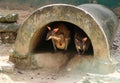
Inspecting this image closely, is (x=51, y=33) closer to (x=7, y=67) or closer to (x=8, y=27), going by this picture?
(x=7, y=67)

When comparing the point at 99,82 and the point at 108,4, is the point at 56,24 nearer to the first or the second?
the point at 99,82

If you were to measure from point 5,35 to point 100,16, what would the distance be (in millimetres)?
2509

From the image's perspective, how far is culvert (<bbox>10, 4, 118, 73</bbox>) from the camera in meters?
5.41

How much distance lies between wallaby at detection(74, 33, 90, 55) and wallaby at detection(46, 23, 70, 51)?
0.17m

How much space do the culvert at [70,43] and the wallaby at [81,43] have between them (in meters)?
0.08

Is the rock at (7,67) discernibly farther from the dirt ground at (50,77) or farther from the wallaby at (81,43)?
the wallaby at (81,43)

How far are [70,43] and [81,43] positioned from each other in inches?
20.2

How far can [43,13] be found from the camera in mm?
5648

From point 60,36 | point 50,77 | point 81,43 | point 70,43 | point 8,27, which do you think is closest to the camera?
point 50,77

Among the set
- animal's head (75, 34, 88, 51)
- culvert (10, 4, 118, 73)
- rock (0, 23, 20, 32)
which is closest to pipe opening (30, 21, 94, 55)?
culvert (10, 4, 118, 73)

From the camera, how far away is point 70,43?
6211 millimetres

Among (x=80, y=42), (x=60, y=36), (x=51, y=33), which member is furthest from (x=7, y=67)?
(x=80, y=42)

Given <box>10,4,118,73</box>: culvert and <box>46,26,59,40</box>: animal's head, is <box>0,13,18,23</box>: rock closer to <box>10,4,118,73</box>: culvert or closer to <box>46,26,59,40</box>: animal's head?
<box>10,4,118,73</box>: culvert

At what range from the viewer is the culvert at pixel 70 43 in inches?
213
